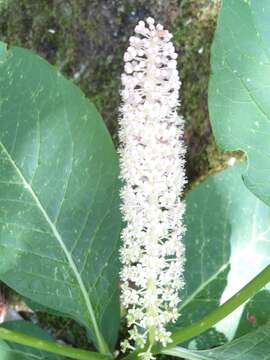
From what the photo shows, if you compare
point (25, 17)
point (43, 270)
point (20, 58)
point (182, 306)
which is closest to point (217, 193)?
point (182, 306)

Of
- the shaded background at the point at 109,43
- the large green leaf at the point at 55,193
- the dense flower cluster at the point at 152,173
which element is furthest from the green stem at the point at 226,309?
the shaded background at the point at 109,43

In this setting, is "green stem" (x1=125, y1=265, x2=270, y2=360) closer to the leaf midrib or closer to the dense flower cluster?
the dense flower cluster

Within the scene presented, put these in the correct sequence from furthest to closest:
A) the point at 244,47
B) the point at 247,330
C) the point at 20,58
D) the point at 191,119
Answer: the point at 191,119 → the point at 247,330 → the point at 20,58 → the point at 244,47

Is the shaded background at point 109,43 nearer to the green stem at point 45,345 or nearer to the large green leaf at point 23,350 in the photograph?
the large green leaf at point 23,350

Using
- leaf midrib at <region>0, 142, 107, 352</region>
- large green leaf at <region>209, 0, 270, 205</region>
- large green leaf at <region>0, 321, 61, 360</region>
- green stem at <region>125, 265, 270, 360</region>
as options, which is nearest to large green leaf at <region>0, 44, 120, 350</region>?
leaf midrib at <region>0, 142, 107, 352</region>

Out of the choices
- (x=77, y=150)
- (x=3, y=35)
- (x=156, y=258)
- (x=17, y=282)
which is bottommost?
(x=17, y=282)

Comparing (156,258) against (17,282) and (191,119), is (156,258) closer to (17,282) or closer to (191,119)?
(17,282)

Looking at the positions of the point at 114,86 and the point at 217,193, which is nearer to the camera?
the point at 217,193
